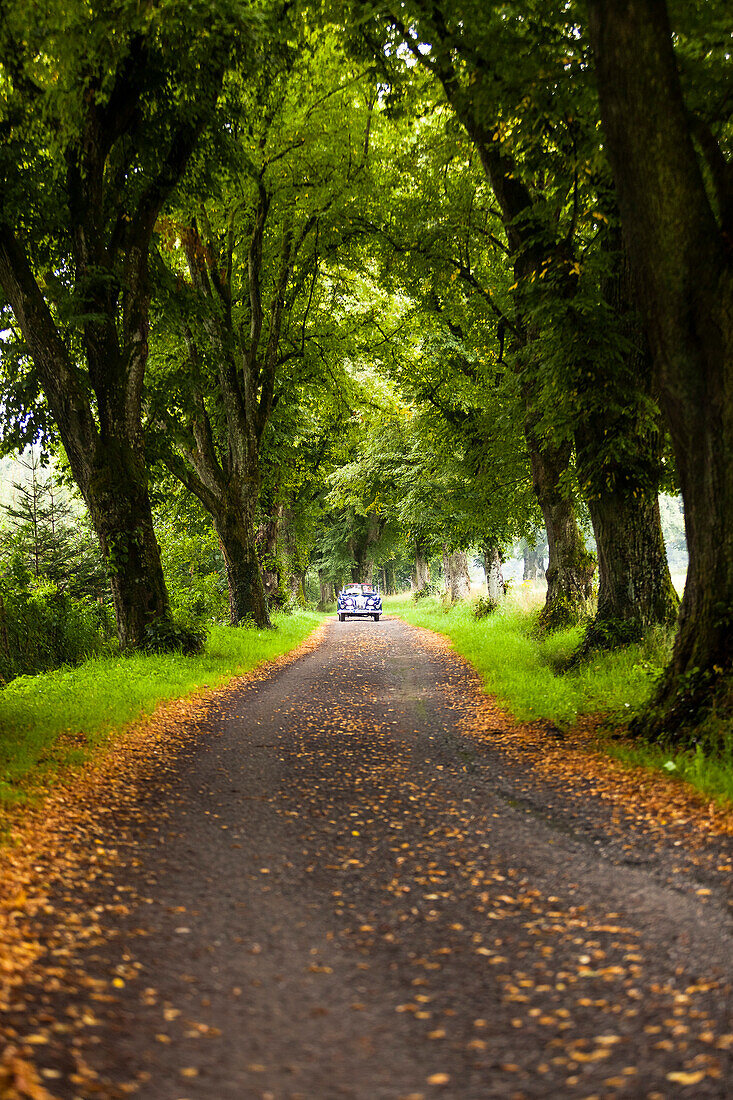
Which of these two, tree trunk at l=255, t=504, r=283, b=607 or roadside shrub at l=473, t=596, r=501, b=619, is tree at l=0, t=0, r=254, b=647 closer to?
roadside shrub at l=473, t=596, r=501, b=619

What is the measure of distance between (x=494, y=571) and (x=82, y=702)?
1538cm

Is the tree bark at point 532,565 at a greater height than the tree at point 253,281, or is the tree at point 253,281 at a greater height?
the tree at point 253,281

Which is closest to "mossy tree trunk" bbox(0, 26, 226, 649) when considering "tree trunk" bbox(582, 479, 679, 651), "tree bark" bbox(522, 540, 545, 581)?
"tree trunk" bbox(582, 479, 679, 651)

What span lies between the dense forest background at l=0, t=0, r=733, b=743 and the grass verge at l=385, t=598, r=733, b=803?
38 cm

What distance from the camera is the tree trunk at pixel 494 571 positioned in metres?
21.0

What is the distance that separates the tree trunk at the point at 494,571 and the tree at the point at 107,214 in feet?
39.1

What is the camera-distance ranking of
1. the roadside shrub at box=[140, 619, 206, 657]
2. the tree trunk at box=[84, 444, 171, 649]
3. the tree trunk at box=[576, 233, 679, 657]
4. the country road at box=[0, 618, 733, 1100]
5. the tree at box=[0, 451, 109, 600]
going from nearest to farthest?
1. the country road at box=[0, 618, 733, 1100]
2. the tree trunk at box=[576, 233, 679, 657]
3. the tree trunk at box=[84, 444, 171, 649]
4. the roadside shrub at box=[140, 619, 206, 657]
5. the tree at box=[0, 451, 109, 600]

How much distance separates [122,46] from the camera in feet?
26.8

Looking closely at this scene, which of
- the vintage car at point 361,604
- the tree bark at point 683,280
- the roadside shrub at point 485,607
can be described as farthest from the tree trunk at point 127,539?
the vintage car at point 361,604

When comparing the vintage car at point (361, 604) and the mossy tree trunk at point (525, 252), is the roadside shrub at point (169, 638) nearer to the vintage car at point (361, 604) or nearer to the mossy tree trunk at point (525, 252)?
the mossy tree trunk at point (525, 252)

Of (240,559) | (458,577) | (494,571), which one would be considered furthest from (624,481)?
(458,577)

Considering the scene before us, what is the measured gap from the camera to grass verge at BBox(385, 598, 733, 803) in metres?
5.26

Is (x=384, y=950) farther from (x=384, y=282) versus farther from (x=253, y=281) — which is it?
(x=253, y=281)

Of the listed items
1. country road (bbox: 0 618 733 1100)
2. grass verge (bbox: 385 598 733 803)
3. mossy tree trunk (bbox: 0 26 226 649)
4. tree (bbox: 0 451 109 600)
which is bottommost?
country road (bbox: 0 618 733 1100)
